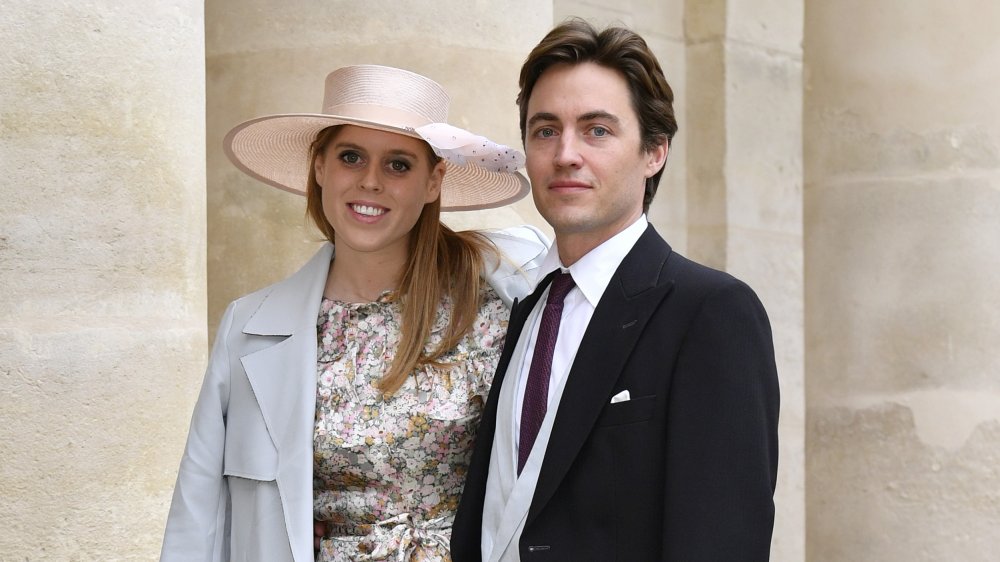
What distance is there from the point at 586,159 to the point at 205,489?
1.08m

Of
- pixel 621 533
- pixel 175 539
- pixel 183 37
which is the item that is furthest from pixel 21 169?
pixel 621 533

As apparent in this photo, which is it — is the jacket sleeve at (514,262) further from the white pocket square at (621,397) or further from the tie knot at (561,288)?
the white pocket square at (621,397)

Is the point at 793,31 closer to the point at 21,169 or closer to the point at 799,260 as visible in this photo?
the point at 799,260

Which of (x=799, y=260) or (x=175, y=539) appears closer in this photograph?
(x=175, y=539)

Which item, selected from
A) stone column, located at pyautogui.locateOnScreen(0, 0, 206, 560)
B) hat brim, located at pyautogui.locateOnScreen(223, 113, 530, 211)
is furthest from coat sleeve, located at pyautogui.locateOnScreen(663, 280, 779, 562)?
stone column, located at pyautogui.locateOnScreen(0, 0, 206, 560)

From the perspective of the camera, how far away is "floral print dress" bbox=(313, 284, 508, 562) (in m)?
2.59

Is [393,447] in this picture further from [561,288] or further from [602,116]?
[602,116]

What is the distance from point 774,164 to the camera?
6.20m

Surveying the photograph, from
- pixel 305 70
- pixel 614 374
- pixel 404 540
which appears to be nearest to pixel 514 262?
pixel 404 540

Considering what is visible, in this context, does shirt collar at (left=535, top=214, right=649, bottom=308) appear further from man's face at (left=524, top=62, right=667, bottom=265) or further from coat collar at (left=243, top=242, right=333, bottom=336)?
coat collar at (left=243, top=242, right=333, bottom=336)

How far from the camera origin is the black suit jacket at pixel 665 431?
2002 millimetres

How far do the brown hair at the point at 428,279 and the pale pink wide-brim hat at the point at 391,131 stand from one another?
8 cm

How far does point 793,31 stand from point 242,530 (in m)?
4.45

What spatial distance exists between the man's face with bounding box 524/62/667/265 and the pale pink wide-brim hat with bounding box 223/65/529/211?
398 millimetres
